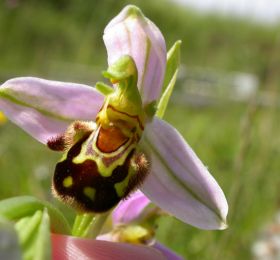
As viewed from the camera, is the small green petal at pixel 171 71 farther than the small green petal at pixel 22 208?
Yes

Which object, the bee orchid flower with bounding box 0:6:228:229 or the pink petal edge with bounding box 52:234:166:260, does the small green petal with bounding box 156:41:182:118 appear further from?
the pink petal edge with bounding box 52:234:166:260

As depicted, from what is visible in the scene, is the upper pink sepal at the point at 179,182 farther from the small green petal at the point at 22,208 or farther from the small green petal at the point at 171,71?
the small green petal at the point at 22,208

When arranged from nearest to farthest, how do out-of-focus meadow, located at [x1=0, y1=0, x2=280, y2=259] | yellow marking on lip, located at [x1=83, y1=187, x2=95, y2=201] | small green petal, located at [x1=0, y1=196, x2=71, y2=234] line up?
small green petal, located at [x1=0, y1=196, x2=71, y2=234] < yellow marking on lip, located at [x1=83, y1=187, x2=95, y2=201] < out-of-focus meadow, located at [x1=0, y1=0, x2=280, y2=259]

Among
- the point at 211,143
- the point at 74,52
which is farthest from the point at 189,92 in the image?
the point at 211,143

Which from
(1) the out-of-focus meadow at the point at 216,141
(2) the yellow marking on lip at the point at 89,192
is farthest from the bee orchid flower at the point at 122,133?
(1) the out-of-focus meadow at the point at 216,141

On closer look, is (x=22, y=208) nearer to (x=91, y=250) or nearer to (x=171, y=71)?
(x=91, y=250)

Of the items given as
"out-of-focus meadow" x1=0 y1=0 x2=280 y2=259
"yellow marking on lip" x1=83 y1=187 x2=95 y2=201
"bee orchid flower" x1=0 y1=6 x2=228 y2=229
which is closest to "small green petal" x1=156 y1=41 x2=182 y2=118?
"bee orchid flower" x1=0 y1=6 x2=228 y2=229

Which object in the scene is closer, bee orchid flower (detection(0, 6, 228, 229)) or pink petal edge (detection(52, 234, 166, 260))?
pink petal edge (detection(52, 234, 166, 260))
